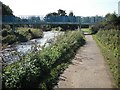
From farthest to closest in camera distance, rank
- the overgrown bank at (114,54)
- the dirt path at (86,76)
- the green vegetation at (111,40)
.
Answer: the green vegetation at (111,40) < the overgrown bank at (114,54) < the dirt path at (86,76)

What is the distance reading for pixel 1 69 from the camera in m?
9.32

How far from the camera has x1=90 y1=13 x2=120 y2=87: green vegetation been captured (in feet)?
42.4

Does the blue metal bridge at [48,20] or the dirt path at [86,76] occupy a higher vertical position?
the blue metal bridge at [48,20]

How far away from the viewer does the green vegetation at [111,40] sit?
12.9 meters

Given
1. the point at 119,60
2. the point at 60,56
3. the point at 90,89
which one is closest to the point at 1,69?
the point at 90,89

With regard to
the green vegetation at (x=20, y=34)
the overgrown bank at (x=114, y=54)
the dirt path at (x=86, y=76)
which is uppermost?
the overgrown bank at (x=114, y=54)

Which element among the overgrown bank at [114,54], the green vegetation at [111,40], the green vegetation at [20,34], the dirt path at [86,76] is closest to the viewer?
the dirt path at [86,76]

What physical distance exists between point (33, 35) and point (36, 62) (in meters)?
45.2

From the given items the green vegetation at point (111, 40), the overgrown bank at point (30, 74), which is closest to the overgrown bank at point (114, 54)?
the green vegetation at point (111, 40)

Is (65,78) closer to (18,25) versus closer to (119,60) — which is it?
(119,60)

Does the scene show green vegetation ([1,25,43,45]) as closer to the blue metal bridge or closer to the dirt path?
the blue metal bridge

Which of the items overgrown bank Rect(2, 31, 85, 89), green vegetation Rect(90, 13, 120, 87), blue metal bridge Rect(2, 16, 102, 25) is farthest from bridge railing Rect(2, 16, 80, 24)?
overgrown bank Rect(2, 31, 85, 89)

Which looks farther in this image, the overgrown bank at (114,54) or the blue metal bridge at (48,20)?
the blue metal bridge at (48,20)

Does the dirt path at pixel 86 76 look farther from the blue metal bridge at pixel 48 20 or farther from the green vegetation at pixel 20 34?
the blue metal bridge at pixel 48 20
